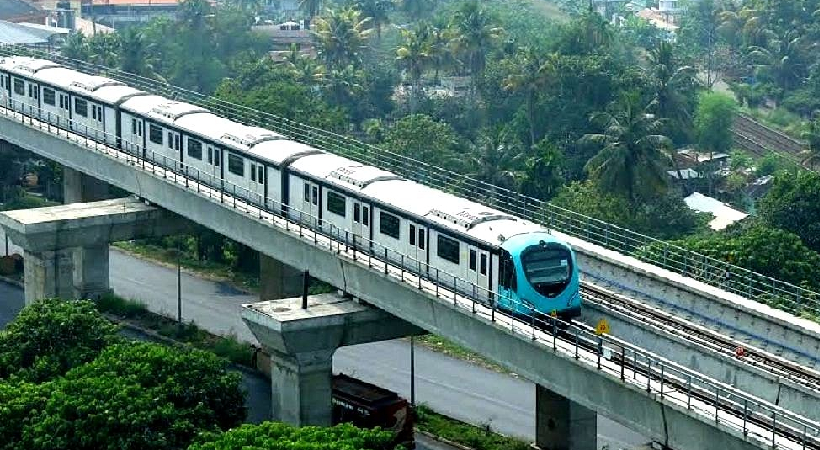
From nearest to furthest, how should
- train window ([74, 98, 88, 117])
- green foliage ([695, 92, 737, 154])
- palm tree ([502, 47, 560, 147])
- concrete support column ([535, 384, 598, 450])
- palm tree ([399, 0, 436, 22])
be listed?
concrete support column ([535, 384, 598, 450]), train window ([74, 98, 88, 117]), palm tree ([502, 47, 560, 147]), green foliage ([695, 92, 737, 154]), palm tree ([399, 0, 436, 22])

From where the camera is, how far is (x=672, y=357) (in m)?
61.1

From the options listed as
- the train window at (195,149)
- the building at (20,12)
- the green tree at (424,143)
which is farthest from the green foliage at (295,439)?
the building at (20,12)

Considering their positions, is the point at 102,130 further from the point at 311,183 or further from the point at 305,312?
the point at 305,312

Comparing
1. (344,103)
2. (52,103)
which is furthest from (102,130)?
(344,103)

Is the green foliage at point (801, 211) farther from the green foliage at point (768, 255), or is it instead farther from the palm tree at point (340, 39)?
the palm tree at point (340, 39)

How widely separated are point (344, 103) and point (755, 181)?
36408mm

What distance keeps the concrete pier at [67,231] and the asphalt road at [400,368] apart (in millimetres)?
6954

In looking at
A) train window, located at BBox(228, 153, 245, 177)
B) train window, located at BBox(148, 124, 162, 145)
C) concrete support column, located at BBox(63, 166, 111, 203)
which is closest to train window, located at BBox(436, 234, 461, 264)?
train window, located at BBox(228, 153, 245, 177)

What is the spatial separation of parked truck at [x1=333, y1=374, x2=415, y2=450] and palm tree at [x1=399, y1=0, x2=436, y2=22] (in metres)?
117

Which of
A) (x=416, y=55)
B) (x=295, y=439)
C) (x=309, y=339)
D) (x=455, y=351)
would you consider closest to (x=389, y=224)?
(x=309, y=339)

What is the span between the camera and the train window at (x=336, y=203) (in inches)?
2815

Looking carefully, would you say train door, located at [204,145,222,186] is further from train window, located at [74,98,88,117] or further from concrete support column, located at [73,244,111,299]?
train window, located at [74,98,88,117]

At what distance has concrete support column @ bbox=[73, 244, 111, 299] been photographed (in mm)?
89062

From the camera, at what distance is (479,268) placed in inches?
2461
